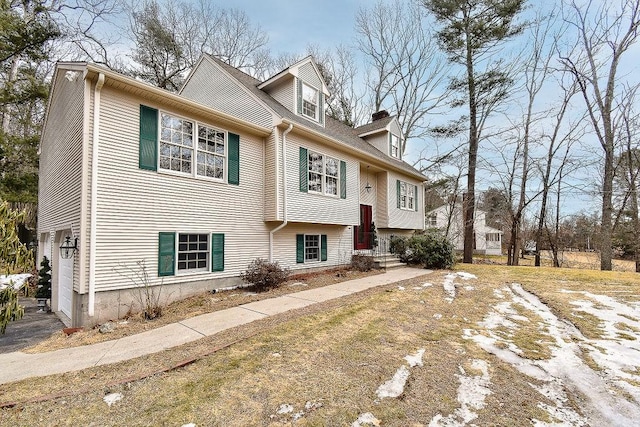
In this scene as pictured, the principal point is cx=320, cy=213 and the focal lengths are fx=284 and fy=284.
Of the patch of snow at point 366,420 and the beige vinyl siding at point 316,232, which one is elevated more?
the beige vinyl siding at point 316,232

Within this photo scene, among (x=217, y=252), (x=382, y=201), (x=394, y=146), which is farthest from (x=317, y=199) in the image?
(x=394, y=146)

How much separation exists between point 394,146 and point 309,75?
754 centimetres

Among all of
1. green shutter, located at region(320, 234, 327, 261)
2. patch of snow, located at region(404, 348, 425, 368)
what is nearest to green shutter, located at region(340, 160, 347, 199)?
green shutter, located at region(320, 234, 327, 261)

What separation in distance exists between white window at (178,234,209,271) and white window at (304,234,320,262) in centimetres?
394

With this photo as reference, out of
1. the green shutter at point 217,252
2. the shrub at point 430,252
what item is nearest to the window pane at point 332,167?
the green shutter at point 217,252

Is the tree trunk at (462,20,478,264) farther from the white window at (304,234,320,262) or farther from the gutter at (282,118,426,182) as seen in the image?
the white window at (304,234,320,262)

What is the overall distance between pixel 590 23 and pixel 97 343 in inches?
958

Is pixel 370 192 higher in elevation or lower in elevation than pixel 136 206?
higher

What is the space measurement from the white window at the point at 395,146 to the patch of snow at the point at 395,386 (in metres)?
14.9

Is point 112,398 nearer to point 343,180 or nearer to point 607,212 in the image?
point 343,180

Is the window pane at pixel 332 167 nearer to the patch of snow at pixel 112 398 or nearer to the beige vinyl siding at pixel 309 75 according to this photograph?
the beige vinyl siding at pixel 309 75

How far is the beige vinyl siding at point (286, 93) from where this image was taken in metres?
11.2

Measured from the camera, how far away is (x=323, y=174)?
34.8ft

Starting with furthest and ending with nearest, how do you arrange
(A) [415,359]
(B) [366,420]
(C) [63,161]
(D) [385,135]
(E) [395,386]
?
(D) [385,135], (C) [63,161], (A) [415,359], (E) [395,386], (B) [366,420]
